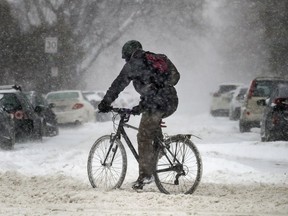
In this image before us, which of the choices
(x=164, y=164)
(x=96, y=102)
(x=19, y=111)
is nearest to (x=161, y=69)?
(x=164, y=164)

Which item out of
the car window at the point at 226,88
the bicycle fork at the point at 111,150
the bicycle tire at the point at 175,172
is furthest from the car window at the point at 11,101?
the car window at the point at 226,88

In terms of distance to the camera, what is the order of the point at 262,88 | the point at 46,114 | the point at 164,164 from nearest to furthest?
the point at 164,164 < the point at 46,114 < the point at 262,88

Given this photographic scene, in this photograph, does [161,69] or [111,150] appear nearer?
[161,69]

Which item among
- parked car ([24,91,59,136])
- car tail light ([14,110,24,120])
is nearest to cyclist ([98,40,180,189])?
car tail light ([14,110,24,120])

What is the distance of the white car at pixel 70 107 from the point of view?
87.9ft

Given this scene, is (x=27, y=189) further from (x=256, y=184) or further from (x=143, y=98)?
(x=256, y=184)

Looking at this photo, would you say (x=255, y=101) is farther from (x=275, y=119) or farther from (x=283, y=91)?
(x=275, y=119)

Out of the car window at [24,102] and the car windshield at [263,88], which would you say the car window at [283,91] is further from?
the car window at [24,102]

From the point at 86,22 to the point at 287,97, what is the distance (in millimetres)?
29748

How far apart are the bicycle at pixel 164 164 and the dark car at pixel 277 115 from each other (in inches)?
323

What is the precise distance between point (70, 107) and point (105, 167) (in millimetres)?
17670

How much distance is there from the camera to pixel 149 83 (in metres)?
8.88

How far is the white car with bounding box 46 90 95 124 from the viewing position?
26.8 meters

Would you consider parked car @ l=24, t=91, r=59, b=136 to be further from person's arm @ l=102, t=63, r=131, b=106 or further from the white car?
person's arm @ l=102, t=63, r=131, b=106
